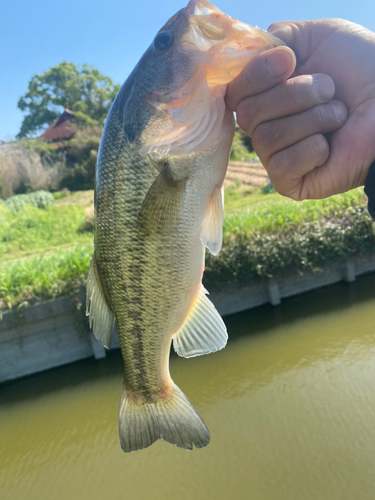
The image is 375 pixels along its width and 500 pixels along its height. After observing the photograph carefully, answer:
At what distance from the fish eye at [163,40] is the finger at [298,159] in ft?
2.04

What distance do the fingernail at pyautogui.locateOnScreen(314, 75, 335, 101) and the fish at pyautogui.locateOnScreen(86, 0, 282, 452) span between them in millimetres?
229

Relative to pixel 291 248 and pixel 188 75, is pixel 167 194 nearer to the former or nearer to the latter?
pixel 188 75

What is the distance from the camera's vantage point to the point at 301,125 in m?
1.38

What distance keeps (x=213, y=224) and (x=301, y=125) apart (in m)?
0.53

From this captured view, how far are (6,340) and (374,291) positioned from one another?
7146mm

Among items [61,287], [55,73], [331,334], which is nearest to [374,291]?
[331,334]

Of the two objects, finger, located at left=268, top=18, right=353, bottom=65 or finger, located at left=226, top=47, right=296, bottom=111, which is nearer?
finger, located at left=226, top=47, right=296, bottom=111

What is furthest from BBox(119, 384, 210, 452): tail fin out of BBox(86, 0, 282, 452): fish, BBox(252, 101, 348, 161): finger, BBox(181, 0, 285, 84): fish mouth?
BBox(181, 0, 285, 84): fish mouth

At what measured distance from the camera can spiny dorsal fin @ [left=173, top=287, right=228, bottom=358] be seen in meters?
1.66

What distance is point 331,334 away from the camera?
5969 mm

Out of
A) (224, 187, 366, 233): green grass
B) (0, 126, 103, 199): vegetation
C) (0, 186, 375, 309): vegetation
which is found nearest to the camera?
(0, 186, 375, 309): vegetation

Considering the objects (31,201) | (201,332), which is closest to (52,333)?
(201,332)

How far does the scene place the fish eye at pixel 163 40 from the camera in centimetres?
138

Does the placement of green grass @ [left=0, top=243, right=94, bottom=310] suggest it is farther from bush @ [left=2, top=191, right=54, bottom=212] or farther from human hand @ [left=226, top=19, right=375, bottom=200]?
bush @ [left=2, top=191, right=54, bottom=212]
